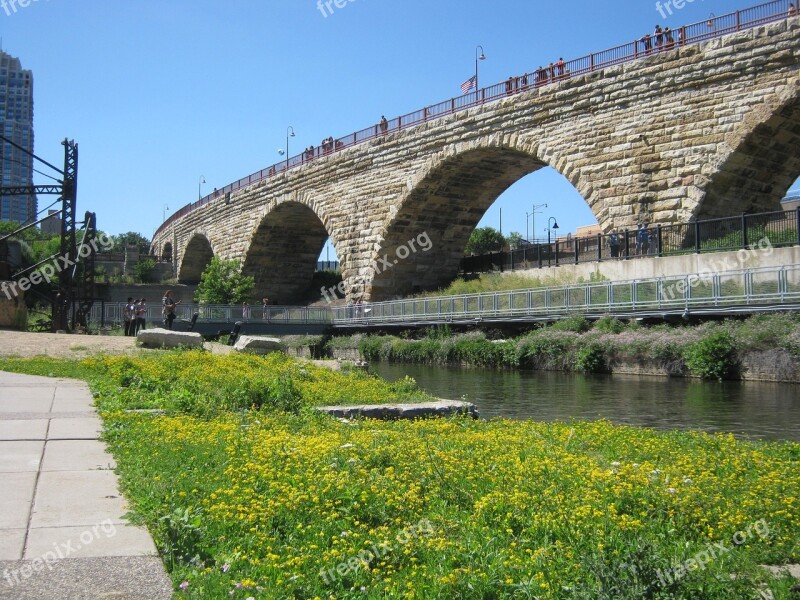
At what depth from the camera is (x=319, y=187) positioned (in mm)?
38469

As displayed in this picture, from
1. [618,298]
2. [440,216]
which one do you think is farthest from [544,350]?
[440,216]

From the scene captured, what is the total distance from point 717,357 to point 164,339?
1203 centimetres

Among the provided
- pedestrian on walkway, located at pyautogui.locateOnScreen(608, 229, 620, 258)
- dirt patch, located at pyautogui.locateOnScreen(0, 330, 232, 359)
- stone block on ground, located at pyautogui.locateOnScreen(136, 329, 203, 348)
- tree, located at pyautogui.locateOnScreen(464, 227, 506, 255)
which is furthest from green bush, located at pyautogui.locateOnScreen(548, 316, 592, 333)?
tree, located at pyautogui.locateOnScreen(464, 227, 506, 255)

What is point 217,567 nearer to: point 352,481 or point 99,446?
point 352,481

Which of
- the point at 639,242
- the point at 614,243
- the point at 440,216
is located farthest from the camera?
the point at 440,216

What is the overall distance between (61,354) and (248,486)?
1255 cm

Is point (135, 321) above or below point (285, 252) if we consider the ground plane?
below

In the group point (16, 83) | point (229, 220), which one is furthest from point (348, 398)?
point (16, 83)

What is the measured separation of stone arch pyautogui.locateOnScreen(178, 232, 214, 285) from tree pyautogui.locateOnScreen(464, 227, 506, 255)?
81.8 ft

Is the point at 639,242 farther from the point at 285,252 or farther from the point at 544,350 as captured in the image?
the point at 285,252

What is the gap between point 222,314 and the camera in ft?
111

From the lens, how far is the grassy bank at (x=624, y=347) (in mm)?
16828

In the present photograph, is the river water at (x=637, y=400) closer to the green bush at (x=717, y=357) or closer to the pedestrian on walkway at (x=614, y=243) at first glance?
the green bush at (x=717, y=357)

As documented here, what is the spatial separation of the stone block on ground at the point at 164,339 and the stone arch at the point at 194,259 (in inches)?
1603
